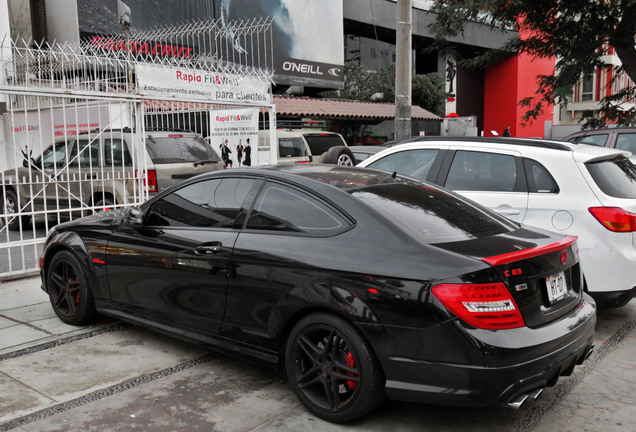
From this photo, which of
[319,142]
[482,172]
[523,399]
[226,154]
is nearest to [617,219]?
[482,172]

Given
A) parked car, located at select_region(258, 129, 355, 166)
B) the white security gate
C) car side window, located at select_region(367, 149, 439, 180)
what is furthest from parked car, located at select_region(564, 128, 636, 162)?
the white security gate

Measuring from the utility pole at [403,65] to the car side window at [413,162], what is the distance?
11.6 feet

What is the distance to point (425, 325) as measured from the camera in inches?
122

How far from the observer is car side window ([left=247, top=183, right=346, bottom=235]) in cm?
368

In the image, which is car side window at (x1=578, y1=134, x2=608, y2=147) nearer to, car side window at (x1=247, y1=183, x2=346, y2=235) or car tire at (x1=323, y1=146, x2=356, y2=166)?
car tire at (x1=323, y1=146, x2=356, y2=166)

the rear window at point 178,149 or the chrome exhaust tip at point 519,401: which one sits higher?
the rear window at point 178,149

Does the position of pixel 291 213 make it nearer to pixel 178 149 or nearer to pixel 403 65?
pixel 178 149

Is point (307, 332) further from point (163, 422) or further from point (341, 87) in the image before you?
point (341, 87)

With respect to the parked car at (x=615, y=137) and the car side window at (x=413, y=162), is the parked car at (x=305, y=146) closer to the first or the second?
the parked car at (x=615, y=137)

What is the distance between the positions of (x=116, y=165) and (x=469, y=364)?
7242 millimetres

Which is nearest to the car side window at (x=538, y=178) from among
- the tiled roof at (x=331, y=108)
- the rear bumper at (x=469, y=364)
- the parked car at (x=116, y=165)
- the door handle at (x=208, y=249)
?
the rear bumper at (x=469, y=364)

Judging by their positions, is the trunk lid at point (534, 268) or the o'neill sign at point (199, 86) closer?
the trunk lid at point (534, 268)

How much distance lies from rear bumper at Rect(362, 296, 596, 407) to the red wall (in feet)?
103

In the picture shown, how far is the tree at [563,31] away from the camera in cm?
905
